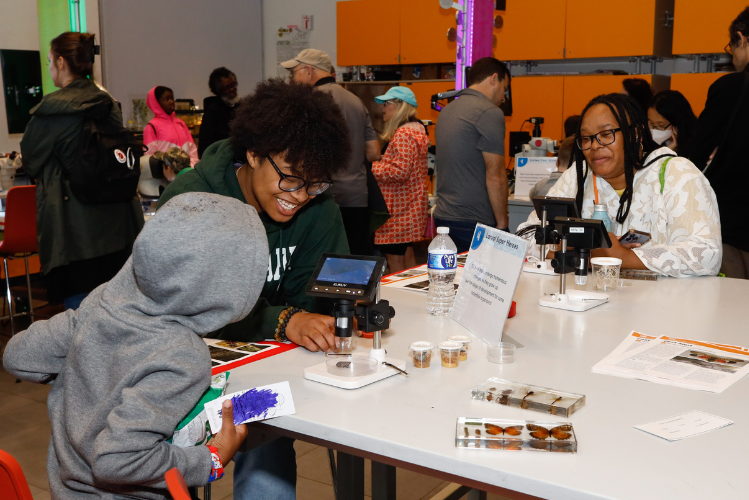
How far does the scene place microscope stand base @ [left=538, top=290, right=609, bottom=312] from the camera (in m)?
1.86

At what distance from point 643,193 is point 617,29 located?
13.9ft

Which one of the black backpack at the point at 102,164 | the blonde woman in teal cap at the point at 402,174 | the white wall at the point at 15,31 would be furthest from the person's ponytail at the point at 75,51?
the white wall at the point at 15,31

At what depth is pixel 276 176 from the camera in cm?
164

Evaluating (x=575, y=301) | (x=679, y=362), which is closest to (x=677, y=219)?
(x=575, y=301)

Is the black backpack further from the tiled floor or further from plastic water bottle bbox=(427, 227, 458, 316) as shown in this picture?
plastic water bottle bbox=(427, 227, 458, 316)

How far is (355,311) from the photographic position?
1410mm

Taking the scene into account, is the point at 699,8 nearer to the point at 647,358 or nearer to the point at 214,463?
the point at 647,358

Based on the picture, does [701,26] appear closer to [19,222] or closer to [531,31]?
[531,31]

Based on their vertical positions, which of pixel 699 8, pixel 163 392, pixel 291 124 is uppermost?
pixel 699 8

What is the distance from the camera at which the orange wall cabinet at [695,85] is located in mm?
5680

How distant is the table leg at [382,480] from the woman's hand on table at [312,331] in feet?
1.32

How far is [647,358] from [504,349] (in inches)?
11.7

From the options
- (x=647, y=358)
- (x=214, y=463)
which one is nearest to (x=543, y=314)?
(x=647, y=358)

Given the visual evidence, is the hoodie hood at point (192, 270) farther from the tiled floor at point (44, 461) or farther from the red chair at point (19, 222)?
the red chair at point (19, 222)
